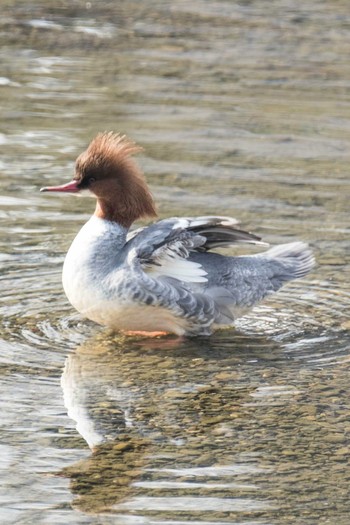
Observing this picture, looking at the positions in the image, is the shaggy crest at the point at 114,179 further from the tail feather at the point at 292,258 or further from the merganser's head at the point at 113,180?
the tail feather at the point at 292,258

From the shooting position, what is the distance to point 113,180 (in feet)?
22.1

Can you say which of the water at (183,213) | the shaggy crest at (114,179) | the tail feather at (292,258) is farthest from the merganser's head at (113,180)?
the tail feather at (292,258)

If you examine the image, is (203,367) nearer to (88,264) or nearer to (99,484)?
(88,264)

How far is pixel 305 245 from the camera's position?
733cm

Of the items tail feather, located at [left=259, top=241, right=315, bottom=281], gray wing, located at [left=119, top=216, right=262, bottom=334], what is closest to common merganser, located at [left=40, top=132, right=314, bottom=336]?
gray wing, located at [left=119, top=216, right=262, bottom=334]

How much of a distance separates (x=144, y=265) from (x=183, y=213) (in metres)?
2.02

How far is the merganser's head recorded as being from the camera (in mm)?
6695

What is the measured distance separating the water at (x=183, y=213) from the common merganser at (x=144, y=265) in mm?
186

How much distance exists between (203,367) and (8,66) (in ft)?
20.0

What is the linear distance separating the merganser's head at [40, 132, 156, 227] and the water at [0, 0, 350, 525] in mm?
652

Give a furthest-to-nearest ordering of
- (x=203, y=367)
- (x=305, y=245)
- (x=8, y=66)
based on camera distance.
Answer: (x=8, y=66) → (x=305, y=245) → (x=203, y=367)

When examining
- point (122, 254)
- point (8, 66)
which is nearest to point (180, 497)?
point (122, 254)

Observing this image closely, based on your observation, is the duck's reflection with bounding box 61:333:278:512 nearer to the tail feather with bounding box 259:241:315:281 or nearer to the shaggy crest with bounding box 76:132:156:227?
the tail feather with bounding box 259:241:315:281

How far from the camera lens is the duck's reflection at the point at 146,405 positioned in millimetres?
5070
